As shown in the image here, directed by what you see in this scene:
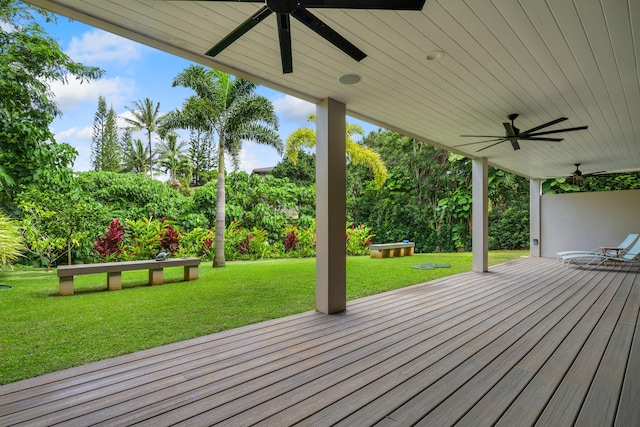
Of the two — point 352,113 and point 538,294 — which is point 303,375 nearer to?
point 352,113

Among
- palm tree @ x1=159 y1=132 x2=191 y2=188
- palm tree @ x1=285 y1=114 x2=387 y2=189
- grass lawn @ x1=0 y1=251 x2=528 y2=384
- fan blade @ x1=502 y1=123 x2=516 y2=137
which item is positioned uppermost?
palm tree @ x1=159 y1=132 x2=191 y2=188

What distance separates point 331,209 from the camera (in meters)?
3.89

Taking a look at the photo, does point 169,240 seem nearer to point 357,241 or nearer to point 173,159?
point 357,241

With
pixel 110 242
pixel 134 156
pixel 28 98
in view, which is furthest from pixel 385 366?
pixel 134 156

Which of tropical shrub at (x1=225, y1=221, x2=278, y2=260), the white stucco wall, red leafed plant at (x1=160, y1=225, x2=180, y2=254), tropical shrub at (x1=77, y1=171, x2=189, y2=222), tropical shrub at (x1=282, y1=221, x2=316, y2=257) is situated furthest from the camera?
tropical shrub at (x1=282, y1=221, x2=316, y2=257)

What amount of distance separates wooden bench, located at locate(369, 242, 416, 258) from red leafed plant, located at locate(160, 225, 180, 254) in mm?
5665

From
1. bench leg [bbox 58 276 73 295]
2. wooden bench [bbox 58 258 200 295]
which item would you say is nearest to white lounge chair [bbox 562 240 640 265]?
wooden bench [bbox 58 258 200 295]

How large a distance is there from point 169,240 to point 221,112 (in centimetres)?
373

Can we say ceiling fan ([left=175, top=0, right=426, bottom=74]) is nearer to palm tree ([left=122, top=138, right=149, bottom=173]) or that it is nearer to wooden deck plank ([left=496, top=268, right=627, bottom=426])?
wooden deck plank ([left=496, top=268, right=627, bottom=426])

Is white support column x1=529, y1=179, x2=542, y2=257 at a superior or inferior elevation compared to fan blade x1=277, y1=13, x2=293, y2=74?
inferior

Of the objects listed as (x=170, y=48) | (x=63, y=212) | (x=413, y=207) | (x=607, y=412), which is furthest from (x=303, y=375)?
(x=413, y=207)

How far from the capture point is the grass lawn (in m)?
2.78

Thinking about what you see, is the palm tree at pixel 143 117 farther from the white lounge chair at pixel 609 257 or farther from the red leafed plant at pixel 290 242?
the white lounge chair at pixel 609 257

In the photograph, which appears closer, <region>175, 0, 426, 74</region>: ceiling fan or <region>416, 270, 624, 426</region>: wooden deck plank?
<region>175, 0, 426, 74</region>: ceiling fan
